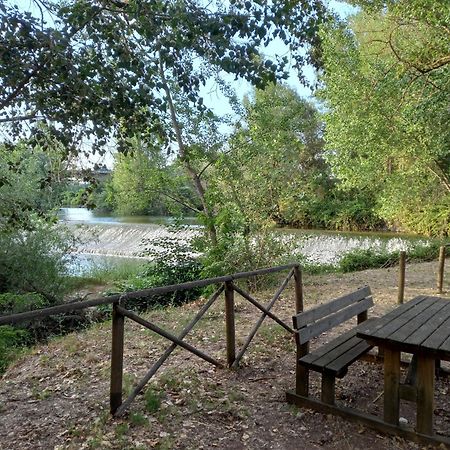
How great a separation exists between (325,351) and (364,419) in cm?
57

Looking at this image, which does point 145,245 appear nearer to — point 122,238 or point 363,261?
point 122,238

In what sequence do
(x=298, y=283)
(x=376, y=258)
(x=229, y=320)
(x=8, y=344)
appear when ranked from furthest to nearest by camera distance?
(x=376, y=258)
(x=8, y=344)
(x=298, y=283)
(x=229, y=320)

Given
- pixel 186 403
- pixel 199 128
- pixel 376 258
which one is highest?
pixel 199 128

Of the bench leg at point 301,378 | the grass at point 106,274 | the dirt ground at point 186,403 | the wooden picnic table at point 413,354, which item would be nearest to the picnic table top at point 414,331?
the wooden picnic table at point 413,354

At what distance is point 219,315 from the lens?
6.86m

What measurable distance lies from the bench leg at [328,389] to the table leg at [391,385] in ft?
1.34

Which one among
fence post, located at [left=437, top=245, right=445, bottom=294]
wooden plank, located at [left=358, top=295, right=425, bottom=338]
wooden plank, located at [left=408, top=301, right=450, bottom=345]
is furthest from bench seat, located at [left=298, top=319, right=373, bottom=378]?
fence post, located at [left=437, top=245, right=445, bottom=294]

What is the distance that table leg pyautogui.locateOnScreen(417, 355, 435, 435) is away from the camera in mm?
2920

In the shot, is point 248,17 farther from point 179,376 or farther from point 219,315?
point 219,315

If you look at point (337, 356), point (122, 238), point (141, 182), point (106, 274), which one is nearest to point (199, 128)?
point (141, 182)

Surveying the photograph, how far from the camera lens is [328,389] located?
3393 millimetres

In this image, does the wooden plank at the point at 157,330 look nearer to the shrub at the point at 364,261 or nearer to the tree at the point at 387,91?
the tree at the point at 387,91

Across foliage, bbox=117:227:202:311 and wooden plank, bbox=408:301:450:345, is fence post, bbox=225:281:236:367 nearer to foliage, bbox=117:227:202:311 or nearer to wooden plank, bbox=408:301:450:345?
wooden plank, bbox=408:301:450:345

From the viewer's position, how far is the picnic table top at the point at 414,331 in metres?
2.82
